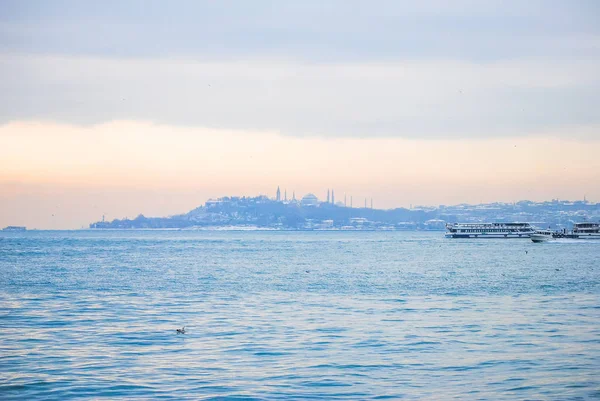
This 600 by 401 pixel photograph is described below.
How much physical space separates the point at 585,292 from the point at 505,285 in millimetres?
6862

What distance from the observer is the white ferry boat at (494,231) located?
175400mm

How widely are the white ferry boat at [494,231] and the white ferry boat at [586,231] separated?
69.1 feet

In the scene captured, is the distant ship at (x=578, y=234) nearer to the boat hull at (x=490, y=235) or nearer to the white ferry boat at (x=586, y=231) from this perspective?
the white ferry boat at (x=586, y=231)

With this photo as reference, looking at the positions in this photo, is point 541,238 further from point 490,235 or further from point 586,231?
point 490,235

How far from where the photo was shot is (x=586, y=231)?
14562cm

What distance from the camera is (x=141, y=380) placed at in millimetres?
21578

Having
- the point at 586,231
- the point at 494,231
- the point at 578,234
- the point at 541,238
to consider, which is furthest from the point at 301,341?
the point at 494,231

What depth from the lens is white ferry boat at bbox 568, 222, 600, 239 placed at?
470ft

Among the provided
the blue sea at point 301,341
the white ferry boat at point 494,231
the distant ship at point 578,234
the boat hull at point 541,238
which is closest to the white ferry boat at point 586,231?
the distant ship at point 578,234

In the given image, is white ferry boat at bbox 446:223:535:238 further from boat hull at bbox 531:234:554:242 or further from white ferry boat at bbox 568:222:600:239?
boat hull at bbox 531:234:554:242

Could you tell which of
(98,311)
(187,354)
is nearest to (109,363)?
(187,354)

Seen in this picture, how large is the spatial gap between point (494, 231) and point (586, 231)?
35555 millimetres

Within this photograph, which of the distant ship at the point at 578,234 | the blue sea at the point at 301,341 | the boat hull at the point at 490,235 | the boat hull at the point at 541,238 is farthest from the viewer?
the boat hull at the point at 490,235

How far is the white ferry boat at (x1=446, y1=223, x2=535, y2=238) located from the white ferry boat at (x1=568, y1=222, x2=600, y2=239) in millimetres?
21074
